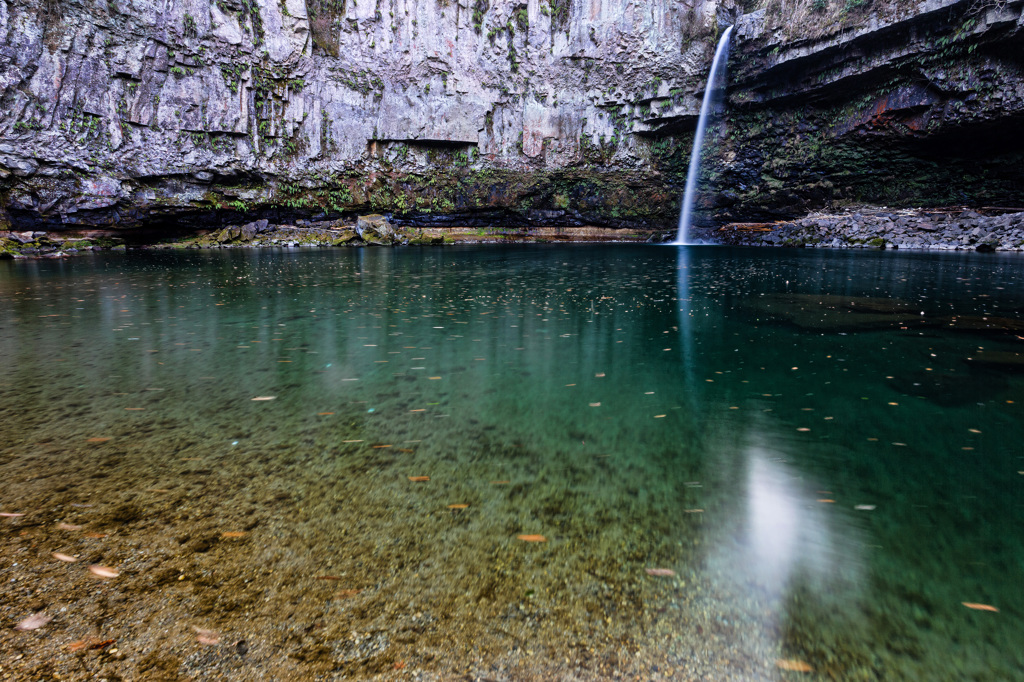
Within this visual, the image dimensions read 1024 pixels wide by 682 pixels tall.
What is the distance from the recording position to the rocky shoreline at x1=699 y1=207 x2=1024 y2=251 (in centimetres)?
2011

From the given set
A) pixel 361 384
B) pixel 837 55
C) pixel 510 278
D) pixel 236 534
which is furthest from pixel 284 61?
pixel 236 534

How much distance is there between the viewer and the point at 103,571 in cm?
189

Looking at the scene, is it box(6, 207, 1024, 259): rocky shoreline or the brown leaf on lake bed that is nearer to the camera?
the brown leaf on lake bed

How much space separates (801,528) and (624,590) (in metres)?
1.00

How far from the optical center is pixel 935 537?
85.7 inches

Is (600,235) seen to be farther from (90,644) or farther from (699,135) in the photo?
(90,644)

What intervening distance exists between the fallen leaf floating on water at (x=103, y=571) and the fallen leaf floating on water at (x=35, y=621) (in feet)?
0.68

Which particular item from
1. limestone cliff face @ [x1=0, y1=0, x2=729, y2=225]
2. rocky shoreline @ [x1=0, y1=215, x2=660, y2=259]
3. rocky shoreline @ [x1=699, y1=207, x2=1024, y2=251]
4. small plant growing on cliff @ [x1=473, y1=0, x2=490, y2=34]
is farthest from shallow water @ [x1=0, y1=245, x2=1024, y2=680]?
small plant growing on cliff @ [x1=473, y1=0, x2=490, y2=34]

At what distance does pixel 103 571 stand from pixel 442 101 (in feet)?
109

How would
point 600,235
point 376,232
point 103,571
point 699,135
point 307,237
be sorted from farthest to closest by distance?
point 600,235
point 699,135
point 376,232
point 307,237
point 103,571

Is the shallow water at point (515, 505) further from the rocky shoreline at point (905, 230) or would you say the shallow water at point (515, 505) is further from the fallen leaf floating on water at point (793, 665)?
the rocky shoreline at point (905, 230)

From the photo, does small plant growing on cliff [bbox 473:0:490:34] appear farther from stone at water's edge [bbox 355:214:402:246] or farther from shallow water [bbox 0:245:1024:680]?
shallow water [bbox 0:245:1024:680]

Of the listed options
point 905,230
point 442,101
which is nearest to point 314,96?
point 442,101

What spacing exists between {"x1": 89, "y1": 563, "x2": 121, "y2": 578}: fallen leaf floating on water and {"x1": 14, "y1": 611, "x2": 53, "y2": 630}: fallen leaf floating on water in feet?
0.68
